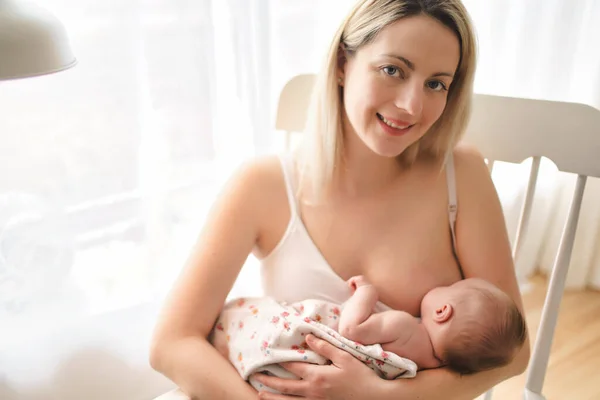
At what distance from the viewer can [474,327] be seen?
106 cm

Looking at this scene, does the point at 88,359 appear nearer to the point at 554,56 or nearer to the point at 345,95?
the point at 345,95

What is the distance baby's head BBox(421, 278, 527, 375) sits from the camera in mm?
1057

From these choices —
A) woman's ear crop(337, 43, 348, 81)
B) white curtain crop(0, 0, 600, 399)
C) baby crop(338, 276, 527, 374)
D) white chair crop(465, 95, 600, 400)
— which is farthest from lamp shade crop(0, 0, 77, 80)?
white chair crop(465, 95, 600, 400)

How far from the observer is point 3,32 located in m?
0.63

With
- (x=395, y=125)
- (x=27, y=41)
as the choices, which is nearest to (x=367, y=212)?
(x=395, y=125)

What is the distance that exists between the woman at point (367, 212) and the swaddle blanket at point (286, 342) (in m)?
0.02

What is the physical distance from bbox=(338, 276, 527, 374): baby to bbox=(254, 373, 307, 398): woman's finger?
0.38 ft

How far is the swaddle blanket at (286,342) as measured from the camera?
1.04m

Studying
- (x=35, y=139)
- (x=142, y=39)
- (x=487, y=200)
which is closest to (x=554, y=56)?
(x=487, y=200)

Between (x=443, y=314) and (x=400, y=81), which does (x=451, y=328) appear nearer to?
(x=443, y=314)

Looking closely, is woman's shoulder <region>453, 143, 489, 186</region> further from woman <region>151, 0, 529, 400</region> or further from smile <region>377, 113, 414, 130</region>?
smile <region>377, 113, 414, 130</region>

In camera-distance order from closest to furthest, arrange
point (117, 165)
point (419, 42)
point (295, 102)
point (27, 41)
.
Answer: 1. point (27, 41)
2. point (419, 42)
3. point (117, 165)
4. point (295, 102)

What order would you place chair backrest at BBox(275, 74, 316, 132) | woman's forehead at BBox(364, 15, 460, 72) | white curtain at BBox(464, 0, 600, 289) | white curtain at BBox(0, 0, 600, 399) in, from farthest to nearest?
white curtain at BBox(464, 0, 600, 289)
chair backrest at BBox(275, 74, 316, 132)
white curtain at BBox(0, 0, 600, 399)
woman's forehead at BBox(364, 15, 460, 72)

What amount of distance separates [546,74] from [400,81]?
4.51ft
